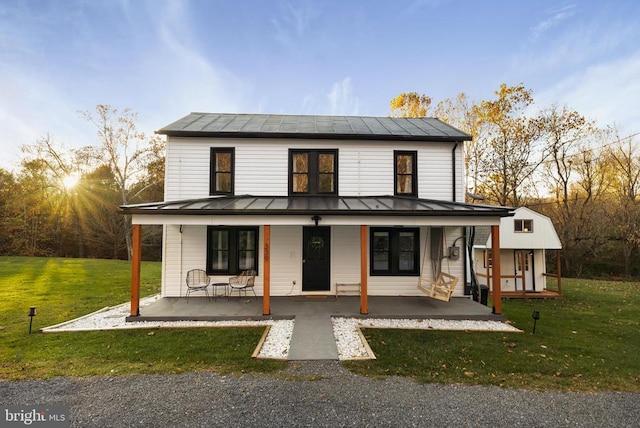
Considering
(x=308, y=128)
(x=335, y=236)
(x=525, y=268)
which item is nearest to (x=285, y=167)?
(x=308, y=128)

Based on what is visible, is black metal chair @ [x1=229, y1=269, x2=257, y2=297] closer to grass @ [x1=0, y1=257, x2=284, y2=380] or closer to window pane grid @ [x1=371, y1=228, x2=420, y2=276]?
grass @ [x1=0, y1=257, x2=284, y2=380]

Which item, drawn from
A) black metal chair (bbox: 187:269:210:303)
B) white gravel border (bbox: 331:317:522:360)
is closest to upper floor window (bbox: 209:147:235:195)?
black metal chair (bbox: 187:269:210:303)

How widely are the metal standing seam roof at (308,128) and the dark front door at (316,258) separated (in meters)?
3.31

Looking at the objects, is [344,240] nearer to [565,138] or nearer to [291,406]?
[291,406]

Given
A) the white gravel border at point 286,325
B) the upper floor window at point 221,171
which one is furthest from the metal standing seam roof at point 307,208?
the white gravel border at point 286,325

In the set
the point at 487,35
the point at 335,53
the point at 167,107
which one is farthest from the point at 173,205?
the point at 487,35

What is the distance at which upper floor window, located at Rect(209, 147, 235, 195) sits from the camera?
9.61 meters

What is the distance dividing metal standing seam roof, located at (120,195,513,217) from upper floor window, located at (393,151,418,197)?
0.97 metres

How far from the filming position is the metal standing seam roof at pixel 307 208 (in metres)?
7.39

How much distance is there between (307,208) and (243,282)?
343 cm

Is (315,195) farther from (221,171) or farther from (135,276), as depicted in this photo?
(135,276)

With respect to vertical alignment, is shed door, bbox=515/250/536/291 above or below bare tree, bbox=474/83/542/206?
below

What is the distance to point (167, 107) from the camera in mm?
13469

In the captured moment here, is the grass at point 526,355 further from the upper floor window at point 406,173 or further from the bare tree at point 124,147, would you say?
the bare tree at point 124,147
